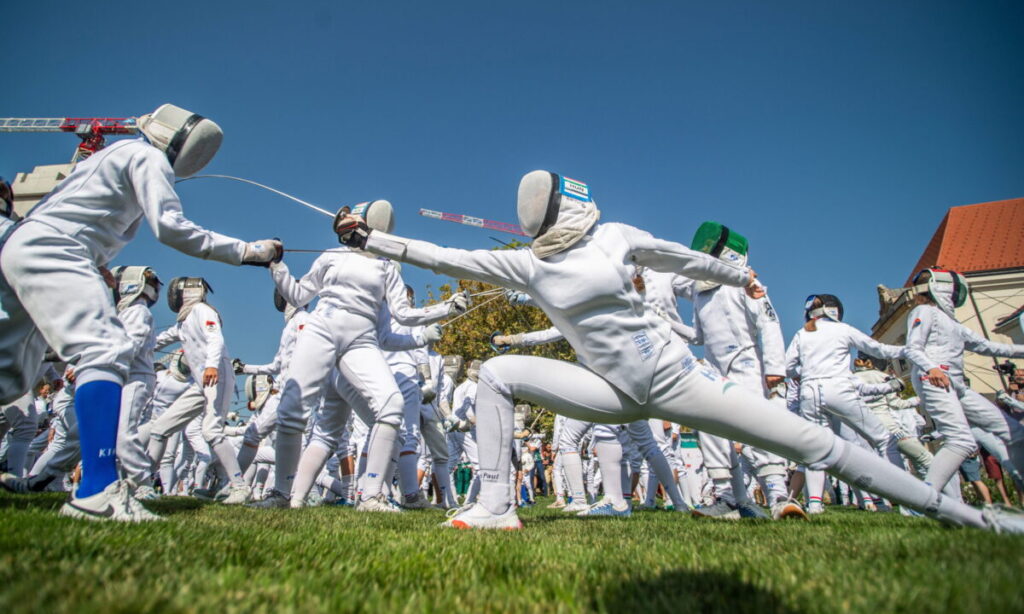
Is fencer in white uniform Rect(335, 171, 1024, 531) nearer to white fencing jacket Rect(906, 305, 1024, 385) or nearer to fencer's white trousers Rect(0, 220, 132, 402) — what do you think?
fencer's white trousers Rect(0, 220, 132, 402)

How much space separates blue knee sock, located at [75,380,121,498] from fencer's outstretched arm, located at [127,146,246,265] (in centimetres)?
97

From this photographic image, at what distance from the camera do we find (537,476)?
27219 millimetres

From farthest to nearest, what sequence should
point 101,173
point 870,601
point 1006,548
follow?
point 101,173 < point 1006,548 < point 870,601

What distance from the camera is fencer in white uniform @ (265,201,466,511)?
5613mm

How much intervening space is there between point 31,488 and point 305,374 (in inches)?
112

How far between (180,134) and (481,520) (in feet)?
11.4

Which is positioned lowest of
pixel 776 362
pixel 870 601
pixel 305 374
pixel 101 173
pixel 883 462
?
pixel 870 601

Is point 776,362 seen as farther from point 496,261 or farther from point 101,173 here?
point 101,173

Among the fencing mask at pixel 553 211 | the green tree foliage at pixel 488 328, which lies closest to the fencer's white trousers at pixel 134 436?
the fencing mask at pixel 553 211

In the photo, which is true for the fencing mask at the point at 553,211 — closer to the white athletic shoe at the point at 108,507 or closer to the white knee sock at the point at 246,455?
the white athletic shoe at the point at 108,507

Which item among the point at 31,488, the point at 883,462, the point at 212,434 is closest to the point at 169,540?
the point at 883,462

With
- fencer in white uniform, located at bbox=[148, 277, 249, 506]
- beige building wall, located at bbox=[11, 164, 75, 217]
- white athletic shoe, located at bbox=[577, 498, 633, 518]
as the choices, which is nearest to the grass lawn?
white athletic shoe, located at bbox=[577, 498, 633, 518]

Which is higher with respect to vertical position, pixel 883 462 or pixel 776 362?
pixel 776 362

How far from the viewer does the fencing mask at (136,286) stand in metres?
6.19
